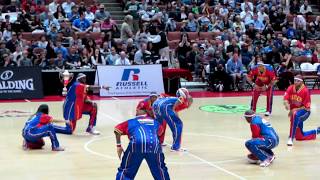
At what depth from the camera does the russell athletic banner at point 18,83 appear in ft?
74.6

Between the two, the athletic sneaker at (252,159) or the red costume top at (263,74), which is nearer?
the athletic sneaker at (252,159)

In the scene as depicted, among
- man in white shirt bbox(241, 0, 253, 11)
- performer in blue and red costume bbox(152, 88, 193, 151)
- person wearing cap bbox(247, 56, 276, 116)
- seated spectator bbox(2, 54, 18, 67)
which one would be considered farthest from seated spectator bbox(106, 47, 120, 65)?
performer in blue and red costume bbox(152, 88, 193, 151)

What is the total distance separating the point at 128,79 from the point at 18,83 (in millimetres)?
3825

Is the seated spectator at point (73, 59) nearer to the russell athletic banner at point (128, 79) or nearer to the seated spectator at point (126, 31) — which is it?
the russell athletic banner at point (128, 79)

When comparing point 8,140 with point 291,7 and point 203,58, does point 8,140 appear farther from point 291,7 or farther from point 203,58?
point 291,7

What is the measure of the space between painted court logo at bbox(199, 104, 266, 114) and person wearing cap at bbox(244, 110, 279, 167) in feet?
23.6

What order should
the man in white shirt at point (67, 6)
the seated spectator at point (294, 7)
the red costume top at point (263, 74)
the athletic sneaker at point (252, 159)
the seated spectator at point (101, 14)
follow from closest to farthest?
the athletic sneaker at point (252, 159)
the red costume top at point (263, 74)
the man in white shirt at point (67, 6)
the seated spectator at point (101, 14)
the seated spectator at point (294, 7)

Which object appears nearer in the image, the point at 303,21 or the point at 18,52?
the point at 18,52

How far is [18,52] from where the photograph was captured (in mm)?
24141

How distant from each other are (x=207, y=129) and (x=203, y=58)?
29.7 ft

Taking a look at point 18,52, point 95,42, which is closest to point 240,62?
point 95,42

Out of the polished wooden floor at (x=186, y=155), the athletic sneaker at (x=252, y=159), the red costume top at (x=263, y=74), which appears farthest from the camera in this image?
the red costume top at (x=263, y=74)

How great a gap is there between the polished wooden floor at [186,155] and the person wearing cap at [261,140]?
23 cm

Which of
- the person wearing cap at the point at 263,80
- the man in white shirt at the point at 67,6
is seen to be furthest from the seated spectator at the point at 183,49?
the person wearing cap at the point at 263,80
